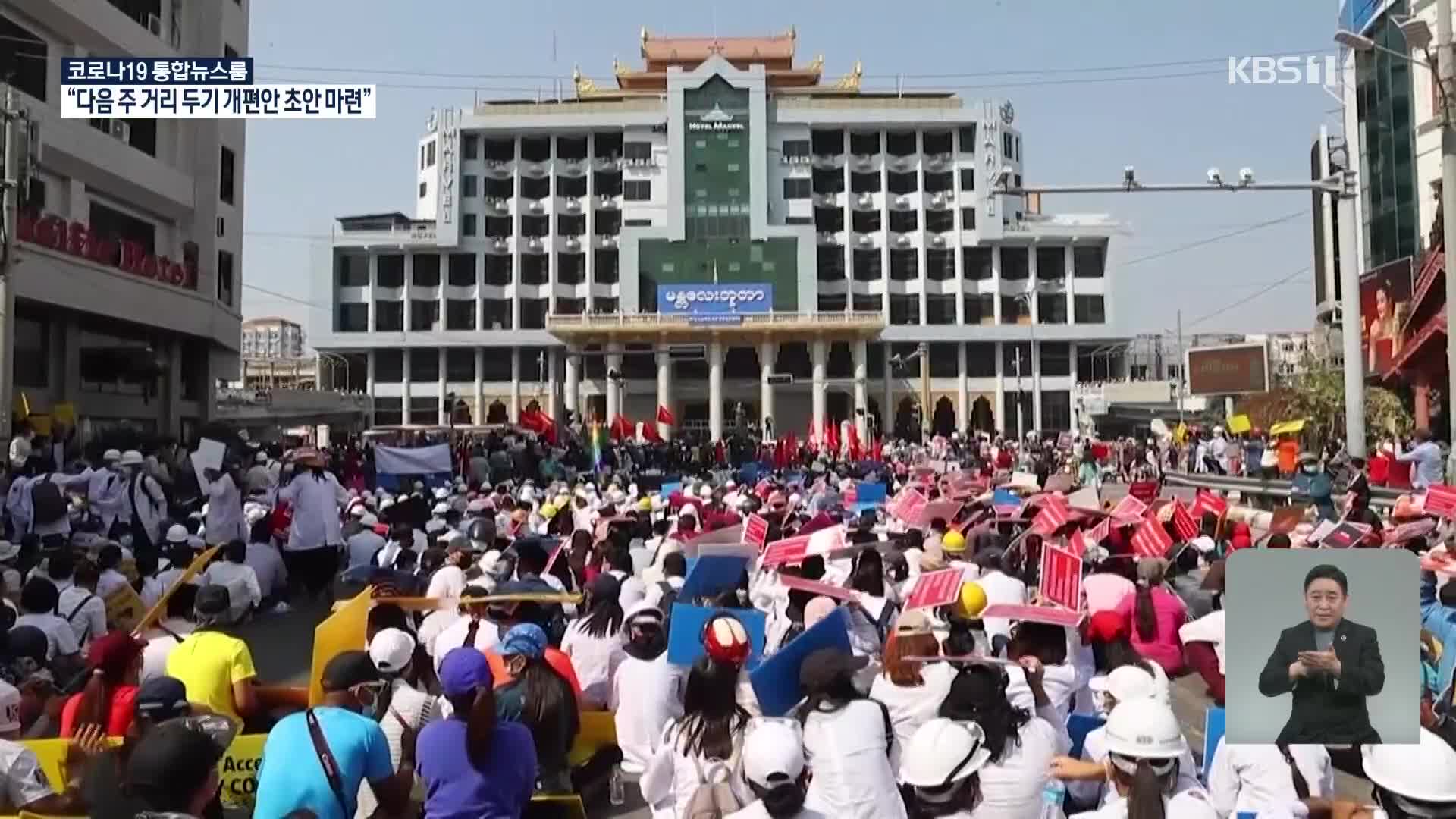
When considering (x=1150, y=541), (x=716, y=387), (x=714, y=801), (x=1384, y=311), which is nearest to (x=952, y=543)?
(x=1150, y=541)

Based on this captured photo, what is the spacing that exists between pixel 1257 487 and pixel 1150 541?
13.2 m

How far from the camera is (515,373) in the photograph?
68375 millimetres

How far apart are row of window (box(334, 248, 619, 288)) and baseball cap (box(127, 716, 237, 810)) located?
66760 millimetres

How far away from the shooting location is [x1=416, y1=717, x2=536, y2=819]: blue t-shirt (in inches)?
155

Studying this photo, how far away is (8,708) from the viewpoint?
5.14m

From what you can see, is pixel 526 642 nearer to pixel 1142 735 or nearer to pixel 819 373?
pixel 1142 735

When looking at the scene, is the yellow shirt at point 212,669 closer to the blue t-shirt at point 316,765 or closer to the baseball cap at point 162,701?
the baseball cap at point 162,701

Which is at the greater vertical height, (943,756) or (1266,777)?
(943,756)

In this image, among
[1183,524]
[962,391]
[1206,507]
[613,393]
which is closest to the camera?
[1183,524]

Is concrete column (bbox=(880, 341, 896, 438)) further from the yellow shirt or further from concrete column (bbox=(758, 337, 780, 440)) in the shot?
the yellow shirt

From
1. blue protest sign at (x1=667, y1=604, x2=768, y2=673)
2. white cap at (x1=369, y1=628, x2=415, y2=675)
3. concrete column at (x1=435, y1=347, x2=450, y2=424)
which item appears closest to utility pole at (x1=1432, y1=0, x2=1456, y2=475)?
blue protest sign at (x1=667, y1=604, x2=768, y2=673)

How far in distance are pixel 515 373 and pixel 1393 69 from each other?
152ft

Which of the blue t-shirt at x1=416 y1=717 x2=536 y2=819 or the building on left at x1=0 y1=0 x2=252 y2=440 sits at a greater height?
the building on left at x1=0 y1=0 x2=252 y2=440

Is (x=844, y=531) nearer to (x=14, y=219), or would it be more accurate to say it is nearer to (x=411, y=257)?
(x=14, y=219)
